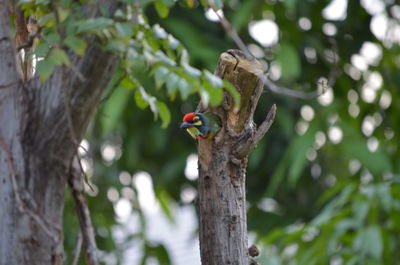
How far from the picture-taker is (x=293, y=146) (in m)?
6.34

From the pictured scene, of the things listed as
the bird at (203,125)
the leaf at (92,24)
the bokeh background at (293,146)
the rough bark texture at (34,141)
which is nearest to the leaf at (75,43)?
the leaf at (92,24)

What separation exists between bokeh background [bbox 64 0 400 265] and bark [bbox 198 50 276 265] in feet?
10.1

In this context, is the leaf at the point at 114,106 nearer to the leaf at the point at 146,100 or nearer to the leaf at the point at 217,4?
the leaf at the point at 146,100

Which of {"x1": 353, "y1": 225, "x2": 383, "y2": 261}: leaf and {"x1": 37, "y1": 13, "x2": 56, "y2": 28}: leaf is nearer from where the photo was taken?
{"x1": 37, "y1": 13, "x2": 56, "y2": 28}: leaf

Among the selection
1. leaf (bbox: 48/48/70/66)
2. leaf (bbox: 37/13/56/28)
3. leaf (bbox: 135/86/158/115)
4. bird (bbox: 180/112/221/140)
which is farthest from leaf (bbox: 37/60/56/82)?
bird (bbox: 180/112/221/140)

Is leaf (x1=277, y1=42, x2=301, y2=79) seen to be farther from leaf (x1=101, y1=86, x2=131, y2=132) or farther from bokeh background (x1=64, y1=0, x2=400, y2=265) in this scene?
leaf (x1=101, y1=86, x2=131, y2=132)

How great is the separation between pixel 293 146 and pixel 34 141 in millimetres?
4225

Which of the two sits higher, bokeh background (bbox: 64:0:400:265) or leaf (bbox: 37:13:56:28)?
bokeh background (bbox: 64:0:400:265)

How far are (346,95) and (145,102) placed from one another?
4.72 metres

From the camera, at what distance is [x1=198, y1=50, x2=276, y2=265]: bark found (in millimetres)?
2533

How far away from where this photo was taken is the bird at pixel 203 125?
252 centimetres

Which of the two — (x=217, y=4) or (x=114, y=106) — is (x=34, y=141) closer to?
(x=217, y=4)

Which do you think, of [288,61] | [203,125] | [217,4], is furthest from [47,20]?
[288,61]

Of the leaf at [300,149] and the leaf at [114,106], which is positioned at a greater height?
the leaf at [114,106]
